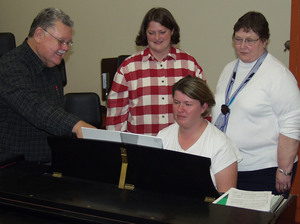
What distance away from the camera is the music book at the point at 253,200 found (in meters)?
1.56

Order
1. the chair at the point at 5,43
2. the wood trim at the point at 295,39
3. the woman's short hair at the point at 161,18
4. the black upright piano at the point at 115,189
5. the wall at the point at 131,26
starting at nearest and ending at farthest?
the black upright piano at the point at 115,189, the woman's short hair at the point at 161,18, the chair at the point at 5,43, the wood trim at the point at 295,39, the wall at the point at 131,26

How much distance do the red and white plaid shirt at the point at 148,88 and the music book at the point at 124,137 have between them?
3.19 feet

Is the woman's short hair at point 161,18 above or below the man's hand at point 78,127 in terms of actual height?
above

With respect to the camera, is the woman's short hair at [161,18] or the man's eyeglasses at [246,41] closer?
the man's eyeglasses at [246,41]

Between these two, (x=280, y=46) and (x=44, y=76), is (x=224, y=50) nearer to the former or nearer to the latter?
(x=280, y=46)

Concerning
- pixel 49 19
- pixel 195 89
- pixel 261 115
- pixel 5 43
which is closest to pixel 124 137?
pixel 195 89

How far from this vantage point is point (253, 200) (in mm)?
1606

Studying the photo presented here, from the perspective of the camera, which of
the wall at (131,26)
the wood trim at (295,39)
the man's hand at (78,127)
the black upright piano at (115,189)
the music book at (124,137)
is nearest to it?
the black upright piano at (115,189)

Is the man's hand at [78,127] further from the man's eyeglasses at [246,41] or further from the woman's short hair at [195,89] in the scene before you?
the man's eyeglasses at [246,41]

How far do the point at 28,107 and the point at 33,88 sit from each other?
0.16 metres

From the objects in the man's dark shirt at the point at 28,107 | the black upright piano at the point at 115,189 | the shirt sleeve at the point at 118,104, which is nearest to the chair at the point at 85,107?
the shirt sleeve at the point at 118,104

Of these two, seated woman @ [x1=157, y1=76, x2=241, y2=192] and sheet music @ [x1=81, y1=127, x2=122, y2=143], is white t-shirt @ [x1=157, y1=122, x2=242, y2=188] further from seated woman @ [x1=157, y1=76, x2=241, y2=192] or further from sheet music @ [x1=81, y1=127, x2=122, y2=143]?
sheet music @ [x1=81, y1=127, x2=122, y2=143]

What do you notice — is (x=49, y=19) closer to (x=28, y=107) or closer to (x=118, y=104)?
(x=28, y=107)

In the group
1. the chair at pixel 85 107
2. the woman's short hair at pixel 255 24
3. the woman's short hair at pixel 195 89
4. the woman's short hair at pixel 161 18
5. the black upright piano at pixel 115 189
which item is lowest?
the black upright piano at pixel 115 189
